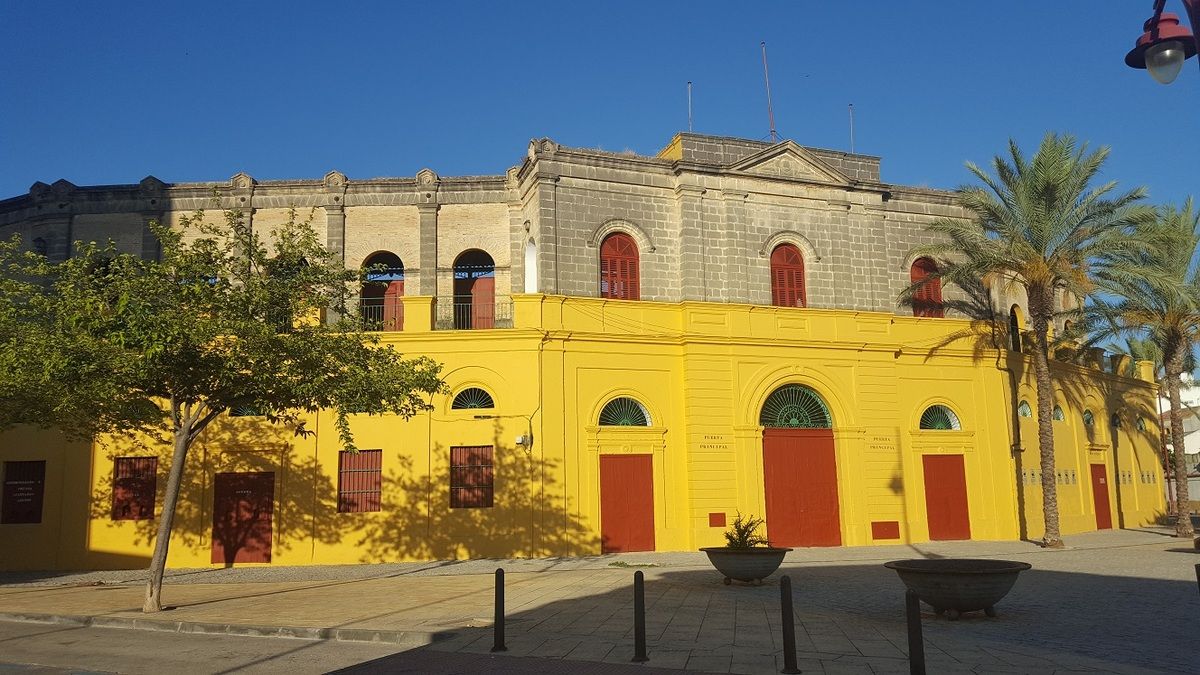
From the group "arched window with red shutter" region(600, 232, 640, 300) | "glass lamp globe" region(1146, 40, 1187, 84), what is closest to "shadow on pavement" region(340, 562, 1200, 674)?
"glass lamp globe" region(1146, 40, 1187, 84)

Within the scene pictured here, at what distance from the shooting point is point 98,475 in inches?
838

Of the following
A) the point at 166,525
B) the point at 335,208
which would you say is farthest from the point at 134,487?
the point at 335,208

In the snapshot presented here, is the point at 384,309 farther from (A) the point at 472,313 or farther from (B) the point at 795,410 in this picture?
(B) the point at 795,410

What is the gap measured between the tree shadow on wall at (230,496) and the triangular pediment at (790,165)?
13.4 metres

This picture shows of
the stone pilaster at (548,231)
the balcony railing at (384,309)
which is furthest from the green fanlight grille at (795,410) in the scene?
the balcony railing at (384,309)

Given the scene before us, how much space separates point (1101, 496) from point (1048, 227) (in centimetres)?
1215

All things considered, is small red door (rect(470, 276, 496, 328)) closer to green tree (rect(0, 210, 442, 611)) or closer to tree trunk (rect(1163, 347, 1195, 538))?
green tree (rect(0, 210, 442, 611))

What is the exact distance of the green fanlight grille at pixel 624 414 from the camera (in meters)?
22.5

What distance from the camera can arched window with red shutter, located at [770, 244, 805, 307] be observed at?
24719mm

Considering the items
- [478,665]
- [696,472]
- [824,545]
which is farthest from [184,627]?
[824,545]

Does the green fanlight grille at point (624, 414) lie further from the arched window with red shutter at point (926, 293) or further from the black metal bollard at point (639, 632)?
the black metal bollard at point (639, 632)

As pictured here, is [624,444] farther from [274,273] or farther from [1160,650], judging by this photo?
[1160,650]

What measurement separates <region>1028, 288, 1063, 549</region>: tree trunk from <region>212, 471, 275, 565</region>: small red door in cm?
1832

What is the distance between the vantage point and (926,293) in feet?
87.7
